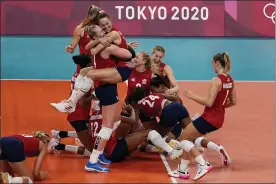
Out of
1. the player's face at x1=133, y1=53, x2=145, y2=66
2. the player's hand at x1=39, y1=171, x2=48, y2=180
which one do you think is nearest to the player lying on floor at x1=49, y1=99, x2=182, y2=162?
the player's face at x1=133, y1=53, x2=145, y2=66

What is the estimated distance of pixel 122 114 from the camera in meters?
7.27

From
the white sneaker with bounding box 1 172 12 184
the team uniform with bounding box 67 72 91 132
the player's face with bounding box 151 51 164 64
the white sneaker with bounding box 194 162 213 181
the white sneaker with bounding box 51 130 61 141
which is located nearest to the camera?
the white sneaker with bounding box 1 172 12 184

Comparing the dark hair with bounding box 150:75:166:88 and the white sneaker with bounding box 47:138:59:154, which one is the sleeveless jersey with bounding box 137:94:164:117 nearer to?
the dark hair with bounding box 150:75:166:88

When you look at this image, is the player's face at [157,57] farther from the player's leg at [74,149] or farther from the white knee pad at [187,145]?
the white knee pad at [187,145]

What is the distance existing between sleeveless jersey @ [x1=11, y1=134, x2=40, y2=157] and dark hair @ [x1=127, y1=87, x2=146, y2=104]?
148cm

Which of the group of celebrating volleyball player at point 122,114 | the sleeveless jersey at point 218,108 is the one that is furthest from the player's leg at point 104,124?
the sleeveless jersey at point 218,108

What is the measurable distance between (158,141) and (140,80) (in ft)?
3.55

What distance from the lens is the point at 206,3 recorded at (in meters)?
14.9

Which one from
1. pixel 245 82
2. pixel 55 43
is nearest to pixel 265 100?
pixel 245 82

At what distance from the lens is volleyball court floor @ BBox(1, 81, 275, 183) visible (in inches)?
259

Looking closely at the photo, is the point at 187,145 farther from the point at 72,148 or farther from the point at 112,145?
the point at 72,148

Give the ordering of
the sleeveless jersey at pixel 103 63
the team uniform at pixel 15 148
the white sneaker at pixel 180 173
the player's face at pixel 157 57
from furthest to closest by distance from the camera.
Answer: the player's face at pixel 157 57 < the sleeveless jersey at pixel 103 63 < the white sneaker at pixel 180 173 < the team uniform at pixel 15 148

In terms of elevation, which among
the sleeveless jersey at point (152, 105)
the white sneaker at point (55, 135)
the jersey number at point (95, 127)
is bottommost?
the white sneaker at point (55, 135)

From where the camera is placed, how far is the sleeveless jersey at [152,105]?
7.22m
